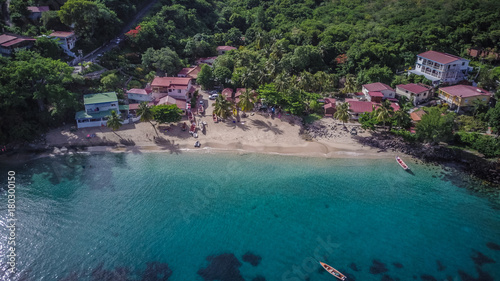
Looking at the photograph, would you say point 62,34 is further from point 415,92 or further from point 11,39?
point 415,92

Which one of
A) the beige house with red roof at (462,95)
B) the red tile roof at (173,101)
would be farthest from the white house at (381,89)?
the red tile roof at (173,101)

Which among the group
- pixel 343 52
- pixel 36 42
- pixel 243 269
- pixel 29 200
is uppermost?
pixel 36 42

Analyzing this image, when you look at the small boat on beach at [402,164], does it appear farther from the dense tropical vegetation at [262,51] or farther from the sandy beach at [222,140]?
the dense tropical vegetation at [262,51]

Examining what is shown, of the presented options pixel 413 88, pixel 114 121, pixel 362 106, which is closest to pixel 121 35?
pixel 114 121

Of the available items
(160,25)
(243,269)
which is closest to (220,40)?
(160,25)

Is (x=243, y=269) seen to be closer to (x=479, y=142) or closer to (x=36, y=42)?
(x=479, y=142)

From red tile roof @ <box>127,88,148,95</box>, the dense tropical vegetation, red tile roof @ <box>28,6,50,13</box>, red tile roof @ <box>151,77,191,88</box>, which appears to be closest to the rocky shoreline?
the dense tropical vegetation
